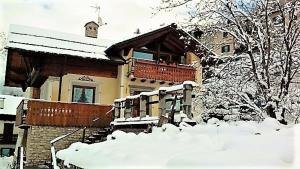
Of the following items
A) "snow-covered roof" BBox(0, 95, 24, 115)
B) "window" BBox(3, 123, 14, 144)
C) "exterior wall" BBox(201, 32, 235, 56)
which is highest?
"exterior wall" BBox(201, 32, 235, 56)

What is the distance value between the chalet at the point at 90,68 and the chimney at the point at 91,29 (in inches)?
117

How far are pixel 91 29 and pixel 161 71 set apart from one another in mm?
6941

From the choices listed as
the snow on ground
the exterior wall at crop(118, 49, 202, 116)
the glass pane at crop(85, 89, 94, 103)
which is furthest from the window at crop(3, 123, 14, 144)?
the snow on ground

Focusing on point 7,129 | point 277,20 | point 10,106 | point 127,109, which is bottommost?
point 7,129

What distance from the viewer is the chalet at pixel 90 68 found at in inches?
583

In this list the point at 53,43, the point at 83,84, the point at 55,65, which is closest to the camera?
the point at 55,65

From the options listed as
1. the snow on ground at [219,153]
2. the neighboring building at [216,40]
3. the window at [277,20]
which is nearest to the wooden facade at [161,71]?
the neighboring building at [216,40]

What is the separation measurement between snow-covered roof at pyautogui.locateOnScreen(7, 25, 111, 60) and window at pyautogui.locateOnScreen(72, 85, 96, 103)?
69.1 inches

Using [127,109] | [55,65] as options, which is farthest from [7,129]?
[127,109]

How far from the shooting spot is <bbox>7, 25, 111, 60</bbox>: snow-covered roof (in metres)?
16.2

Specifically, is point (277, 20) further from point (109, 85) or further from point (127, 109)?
point (109, 85)

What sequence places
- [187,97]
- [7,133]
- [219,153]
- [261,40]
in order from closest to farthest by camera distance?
1. [219,153]
2. [261,40]
3. [187,97]
4. [7,133]

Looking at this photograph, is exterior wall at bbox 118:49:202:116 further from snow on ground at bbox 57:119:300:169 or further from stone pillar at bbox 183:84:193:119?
snow on ground at bbox 57:119:300:169

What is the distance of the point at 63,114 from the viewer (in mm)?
14281
